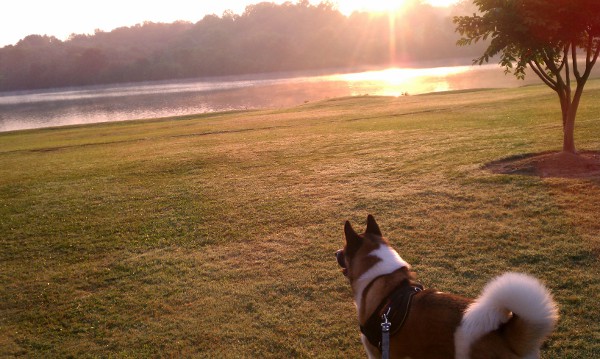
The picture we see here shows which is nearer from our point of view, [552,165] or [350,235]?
[350,235]

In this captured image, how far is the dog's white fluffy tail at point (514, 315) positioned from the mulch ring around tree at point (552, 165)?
6744 millimetres

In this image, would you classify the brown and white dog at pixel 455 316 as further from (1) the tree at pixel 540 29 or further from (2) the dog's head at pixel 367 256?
(1) the tree at pixel 540 29

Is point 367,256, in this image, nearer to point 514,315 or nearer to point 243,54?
point 514,315

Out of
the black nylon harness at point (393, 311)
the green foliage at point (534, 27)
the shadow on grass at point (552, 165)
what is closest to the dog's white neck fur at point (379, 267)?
the black nylon harness at point (393, 311)

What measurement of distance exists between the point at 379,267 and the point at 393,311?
47 centimetres

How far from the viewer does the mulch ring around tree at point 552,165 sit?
8.53 metres

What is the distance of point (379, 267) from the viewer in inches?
138

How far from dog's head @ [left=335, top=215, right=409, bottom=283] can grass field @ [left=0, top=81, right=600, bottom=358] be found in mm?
936

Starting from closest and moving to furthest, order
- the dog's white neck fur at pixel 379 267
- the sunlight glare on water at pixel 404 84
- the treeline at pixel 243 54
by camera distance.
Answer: the dog's white neck fur at pixel 379 267 → the sunlight glare on water at pixel 404 84 → the treeline at pixel 243 54

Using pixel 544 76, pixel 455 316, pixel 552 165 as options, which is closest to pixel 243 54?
pixel 544 76

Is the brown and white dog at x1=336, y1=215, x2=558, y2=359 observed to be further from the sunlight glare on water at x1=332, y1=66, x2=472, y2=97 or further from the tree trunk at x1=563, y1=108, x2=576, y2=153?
the sunlight glare on water at x1=332, y1=66, x2=472, y2=97

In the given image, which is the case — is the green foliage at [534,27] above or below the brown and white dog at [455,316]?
above

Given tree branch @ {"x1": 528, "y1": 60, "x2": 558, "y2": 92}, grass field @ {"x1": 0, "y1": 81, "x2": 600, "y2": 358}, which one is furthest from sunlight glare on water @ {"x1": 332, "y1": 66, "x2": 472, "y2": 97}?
grass field @ {"x1": 0, "y1": 81, "x2": 600, "y2": 358}

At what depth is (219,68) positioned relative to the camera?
11781cm
